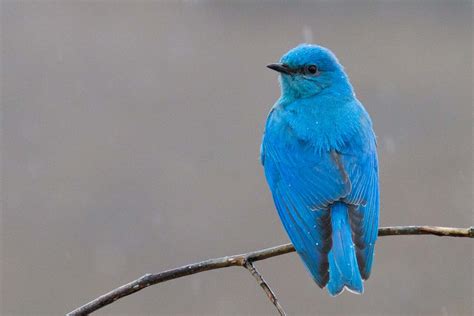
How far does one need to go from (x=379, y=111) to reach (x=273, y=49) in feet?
6.76

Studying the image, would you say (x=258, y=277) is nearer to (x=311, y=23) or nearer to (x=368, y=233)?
(x=368, y=233)

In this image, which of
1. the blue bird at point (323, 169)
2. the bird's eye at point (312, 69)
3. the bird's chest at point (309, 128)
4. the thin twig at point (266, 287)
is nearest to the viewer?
the thin twig at point (266, 287)

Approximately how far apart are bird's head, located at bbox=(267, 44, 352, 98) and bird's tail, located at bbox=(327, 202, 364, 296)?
0.89 meters

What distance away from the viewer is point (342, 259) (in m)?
4.31

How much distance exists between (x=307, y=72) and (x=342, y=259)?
1310mm

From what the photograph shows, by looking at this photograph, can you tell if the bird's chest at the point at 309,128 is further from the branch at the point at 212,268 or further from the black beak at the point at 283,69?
the branch at the point at 212,268

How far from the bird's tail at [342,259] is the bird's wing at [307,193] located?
0.03 m

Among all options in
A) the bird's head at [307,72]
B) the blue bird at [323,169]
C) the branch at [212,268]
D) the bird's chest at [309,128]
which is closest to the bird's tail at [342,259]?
the blue bird at [323,169]

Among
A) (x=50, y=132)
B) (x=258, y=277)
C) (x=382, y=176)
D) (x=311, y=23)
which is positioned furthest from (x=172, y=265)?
(x=311, y=23)

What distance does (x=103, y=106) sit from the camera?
502 inches

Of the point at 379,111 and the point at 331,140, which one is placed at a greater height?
the point at 331,140

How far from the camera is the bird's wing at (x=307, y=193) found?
441 centimetres

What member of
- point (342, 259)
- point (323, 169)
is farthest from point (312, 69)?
point (342, 259)

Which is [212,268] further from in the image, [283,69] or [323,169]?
[283,69]
